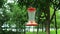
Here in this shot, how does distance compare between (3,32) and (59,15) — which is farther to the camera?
(59,15)

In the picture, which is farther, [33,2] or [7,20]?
[7,20]

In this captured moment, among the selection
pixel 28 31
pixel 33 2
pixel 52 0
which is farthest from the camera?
pixel 28 31

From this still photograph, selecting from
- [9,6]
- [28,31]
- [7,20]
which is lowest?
[28,31]

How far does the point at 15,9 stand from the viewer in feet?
78.0

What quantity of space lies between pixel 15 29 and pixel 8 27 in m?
1.02

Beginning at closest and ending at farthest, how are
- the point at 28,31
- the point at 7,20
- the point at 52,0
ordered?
the point at 52,0, the point at 7,20, the point at 28,31

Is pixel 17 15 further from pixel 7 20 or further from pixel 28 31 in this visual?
pixel 28 31

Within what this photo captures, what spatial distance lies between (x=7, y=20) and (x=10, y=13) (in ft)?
3.17

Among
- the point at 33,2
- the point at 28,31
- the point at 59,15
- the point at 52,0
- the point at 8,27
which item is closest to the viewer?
the point at 33,2

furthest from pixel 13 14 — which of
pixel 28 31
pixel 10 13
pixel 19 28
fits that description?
pixel 28 31

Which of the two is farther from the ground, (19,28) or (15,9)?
(15,9)

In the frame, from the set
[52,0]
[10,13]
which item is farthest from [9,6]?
[52,0]

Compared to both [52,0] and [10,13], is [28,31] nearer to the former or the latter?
[10,13]

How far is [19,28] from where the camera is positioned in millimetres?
24906
